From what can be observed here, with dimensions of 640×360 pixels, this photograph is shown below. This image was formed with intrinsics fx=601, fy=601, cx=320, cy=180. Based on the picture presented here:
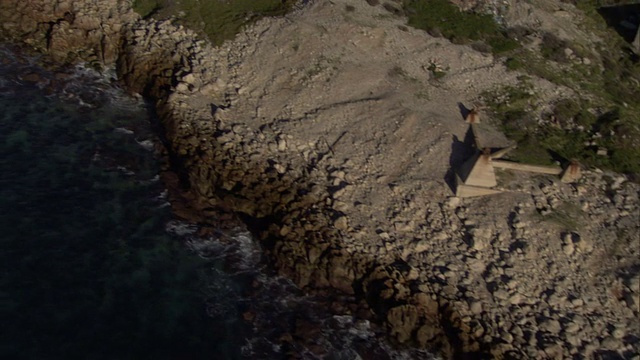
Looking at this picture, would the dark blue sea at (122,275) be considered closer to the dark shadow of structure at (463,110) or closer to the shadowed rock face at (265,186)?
the shadowed rock face at (265,186)

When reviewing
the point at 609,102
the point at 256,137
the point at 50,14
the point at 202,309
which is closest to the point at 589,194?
the point at 609,102

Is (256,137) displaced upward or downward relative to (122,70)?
downward

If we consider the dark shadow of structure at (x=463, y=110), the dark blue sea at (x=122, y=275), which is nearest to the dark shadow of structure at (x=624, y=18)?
the dark shadow of structure at (x=463, y=110)

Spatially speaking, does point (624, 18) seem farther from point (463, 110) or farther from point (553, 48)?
point (463, 110)

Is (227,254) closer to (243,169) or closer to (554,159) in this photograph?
(243,169)

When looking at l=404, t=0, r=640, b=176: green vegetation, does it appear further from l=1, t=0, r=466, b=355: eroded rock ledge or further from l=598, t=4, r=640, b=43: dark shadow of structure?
l=1, t=0, r=466, b=355: eroded rock ledge

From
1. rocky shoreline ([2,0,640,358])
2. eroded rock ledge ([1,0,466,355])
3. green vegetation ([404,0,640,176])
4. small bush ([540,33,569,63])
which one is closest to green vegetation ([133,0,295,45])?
eroded rock ledge ([1,0,466,355])

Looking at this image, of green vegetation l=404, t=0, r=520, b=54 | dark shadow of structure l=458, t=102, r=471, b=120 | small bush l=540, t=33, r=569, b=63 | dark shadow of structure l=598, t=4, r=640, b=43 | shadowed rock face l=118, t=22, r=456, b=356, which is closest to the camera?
shadowed rock face l=118, t=22, r=456, b=356
